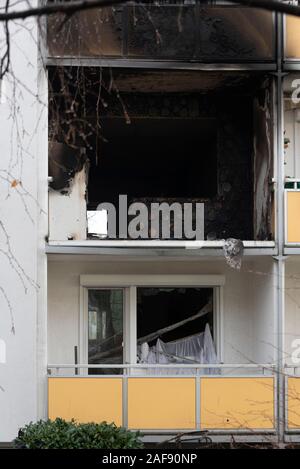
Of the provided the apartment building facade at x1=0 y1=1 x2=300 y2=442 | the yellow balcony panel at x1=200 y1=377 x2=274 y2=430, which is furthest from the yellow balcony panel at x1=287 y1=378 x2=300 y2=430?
the yellow balcony panel at x1=200 y1=377 x2=274 y2=430

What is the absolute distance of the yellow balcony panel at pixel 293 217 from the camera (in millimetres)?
12289

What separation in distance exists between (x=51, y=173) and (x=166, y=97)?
250 centimetres

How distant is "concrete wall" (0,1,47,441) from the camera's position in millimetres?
11758

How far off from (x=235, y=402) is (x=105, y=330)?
9.05 feet

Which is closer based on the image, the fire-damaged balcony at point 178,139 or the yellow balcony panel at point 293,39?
the yellow balcony panel at point 293,39

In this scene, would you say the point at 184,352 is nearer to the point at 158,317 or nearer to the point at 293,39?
the point at 158,317

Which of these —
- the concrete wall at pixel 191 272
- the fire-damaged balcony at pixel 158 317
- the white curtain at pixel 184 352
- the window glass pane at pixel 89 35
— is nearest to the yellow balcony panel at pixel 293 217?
the fire-damaged balcony at pixel 158 317

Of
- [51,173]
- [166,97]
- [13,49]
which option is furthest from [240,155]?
[13,49]

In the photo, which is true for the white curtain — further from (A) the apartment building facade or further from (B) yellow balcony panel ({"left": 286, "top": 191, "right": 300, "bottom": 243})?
(B) yellow balcony panel ({"left": 286, "top": 191, "right": 300, "bottom": 243})

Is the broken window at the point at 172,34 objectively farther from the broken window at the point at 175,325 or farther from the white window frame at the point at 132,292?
the broken window at the point at 175,325

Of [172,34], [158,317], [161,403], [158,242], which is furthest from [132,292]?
[172,34]

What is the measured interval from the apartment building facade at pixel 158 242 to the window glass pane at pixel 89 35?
0.02 m

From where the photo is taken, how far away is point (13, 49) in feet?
39.4

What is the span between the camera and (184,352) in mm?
13484
